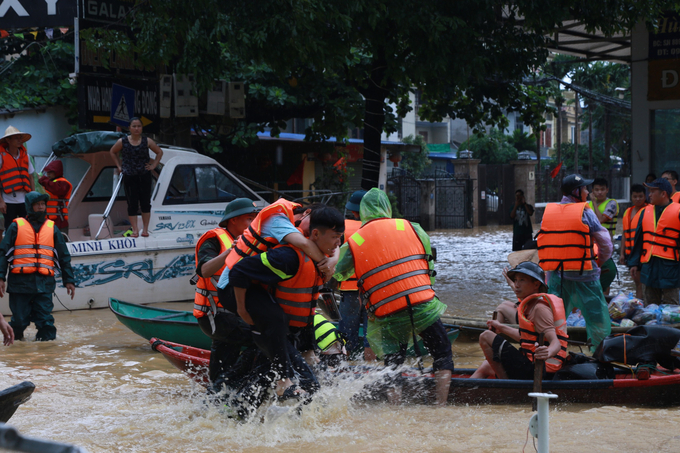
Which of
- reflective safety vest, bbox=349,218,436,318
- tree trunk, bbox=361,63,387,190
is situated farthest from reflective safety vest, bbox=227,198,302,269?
tree trunk, bbox=361,63,387,190

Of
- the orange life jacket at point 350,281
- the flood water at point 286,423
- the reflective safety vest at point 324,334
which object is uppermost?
the orange life jacket at point 350,281

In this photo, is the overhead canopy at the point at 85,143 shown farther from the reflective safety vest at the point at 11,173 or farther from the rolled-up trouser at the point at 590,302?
the rolled-up trouser at the point at 590,302

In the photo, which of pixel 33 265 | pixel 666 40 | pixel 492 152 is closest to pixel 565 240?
pixel 33 265

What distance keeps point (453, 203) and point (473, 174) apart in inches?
63.1

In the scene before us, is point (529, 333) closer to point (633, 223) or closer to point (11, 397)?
point (11, 397)

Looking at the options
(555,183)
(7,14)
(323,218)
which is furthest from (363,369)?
(555,183)

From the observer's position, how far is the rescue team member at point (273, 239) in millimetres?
4520

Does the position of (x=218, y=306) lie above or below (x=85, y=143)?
below

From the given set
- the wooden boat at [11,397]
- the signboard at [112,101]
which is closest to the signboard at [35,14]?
the signboard at [112,101]

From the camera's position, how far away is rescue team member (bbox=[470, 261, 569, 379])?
5254 mm

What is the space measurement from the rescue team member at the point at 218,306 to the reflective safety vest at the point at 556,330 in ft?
6.78

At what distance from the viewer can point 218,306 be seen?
5281 mm

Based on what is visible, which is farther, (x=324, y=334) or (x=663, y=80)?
(x=663, y=80)

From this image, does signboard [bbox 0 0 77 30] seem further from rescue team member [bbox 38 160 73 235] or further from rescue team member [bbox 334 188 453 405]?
rescue team member [bbox 334 188 453 405]
